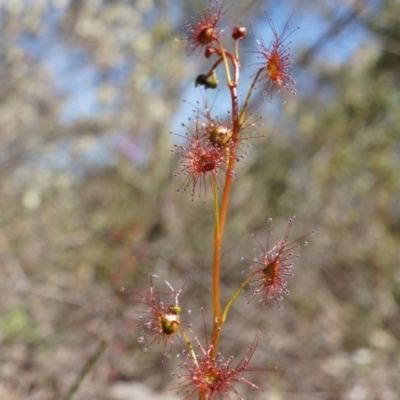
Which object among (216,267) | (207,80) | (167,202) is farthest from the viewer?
(167,202)

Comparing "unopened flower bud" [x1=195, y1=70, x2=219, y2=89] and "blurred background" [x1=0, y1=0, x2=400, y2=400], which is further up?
"blurred background" [x1=0, y1=0, x2=400, y2=400]

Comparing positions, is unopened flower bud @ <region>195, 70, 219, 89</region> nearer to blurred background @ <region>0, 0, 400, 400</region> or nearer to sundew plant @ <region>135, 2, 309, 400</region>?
sundew plant @ <region>135, 2, 309, 400</region>

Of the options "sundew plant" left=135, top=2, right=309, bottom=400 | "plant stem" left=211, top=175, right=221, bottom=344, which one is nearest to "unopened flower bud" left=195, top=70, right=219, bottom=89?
"sundew plant" left=135, top=2, right=309, bottom=400

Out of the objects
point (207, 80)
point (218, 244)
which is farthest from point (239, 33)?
point (218, 244)

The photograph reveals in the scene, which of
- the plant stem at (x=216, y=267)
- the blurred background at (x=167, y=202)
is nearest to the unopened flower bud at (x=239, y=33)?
the plant stem at (x=216, y=267)

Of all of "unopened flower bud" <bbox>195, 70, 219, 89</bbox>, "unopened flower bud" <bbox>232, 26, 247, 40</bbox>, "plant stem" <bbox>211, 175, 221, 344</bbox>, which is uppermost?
"unopened flower bud" <bbox>232, 26, 247, 40</bbox>

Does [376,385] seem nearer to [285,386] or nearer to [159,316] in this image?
[285,386]

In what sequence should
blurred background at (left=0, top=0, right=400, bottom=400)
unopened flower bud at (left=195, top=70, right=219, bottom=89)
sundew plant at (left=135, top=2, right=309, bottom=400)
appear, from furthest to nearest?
1. blurred background at (left=0, top=0, right=400, bottom=400)
2. unopened flower bud at (left=195, top=70, right=219, bottom=89)
3. sundew plant at (left=135, top=2, right=309, bottom=400)

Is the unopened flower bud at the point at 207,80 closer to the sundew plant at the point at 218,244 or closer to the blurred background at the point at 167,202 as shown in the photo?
the sundew plant at the point at 218,244

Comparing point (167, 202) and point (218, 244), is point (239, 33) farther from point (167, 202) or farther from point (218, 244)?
point (167, 202)
